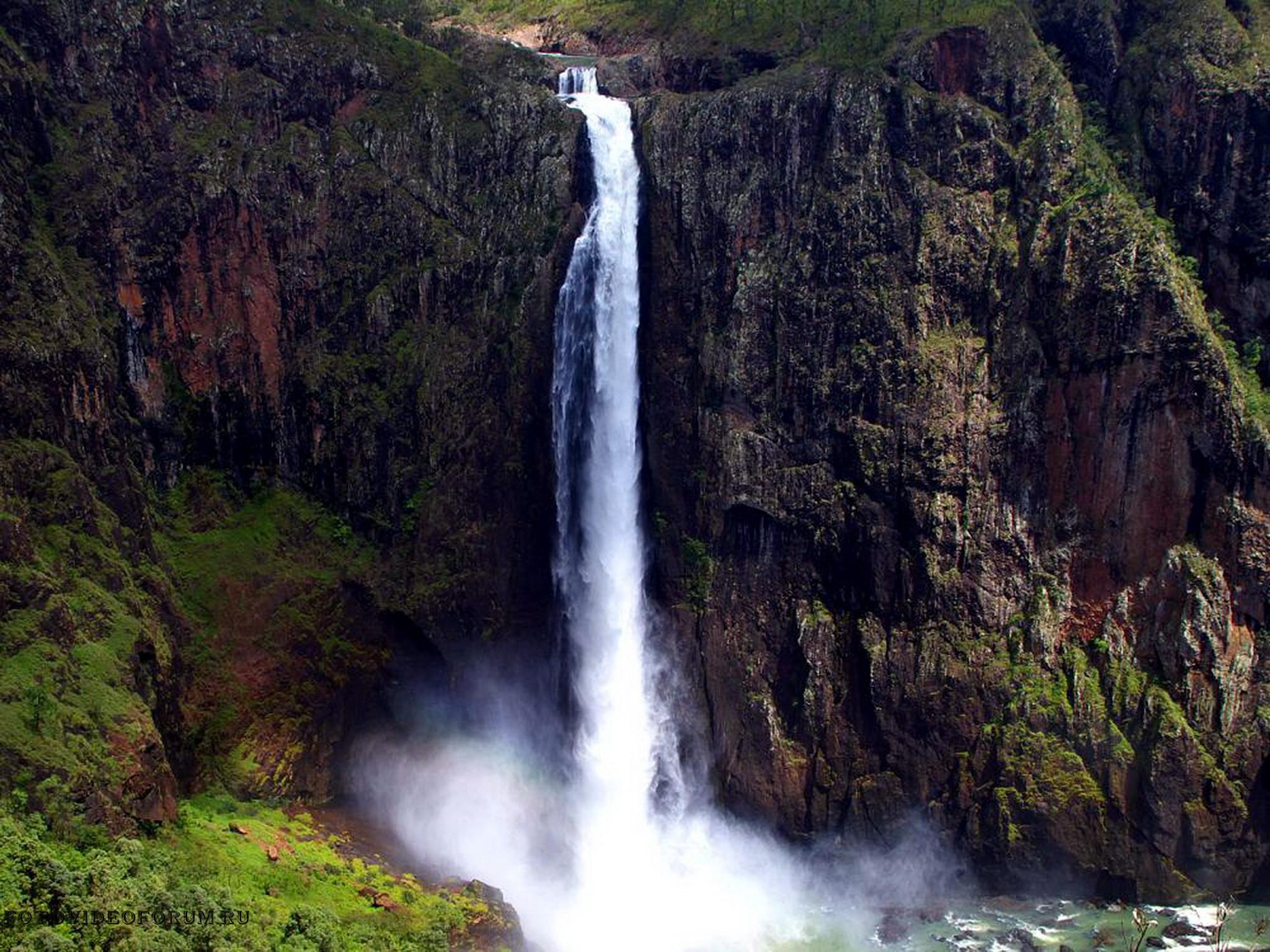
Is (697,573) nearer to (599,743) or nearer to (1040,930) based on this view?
(599,743)

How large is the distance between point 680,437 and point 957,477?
914 cm

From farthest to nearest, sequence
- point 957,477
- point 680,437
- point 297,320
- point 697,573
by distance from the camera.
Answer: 1. point 297,320
2. point 680,437
3. point 697,573
4. point 957,477

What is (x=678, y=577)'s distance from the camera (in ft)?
131

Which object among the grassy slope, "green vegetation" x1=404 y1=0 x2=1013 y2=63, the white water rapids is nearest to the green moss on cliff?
the grassy slope

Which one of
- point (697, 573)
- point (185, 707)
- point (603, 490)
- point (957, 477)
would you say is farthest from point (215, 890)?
point (957, 477)

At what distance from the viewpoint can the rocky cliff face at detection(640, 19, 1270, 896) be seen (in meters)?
34.1

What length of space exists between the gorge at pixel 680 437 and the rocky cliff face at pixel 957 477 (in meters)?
0.13

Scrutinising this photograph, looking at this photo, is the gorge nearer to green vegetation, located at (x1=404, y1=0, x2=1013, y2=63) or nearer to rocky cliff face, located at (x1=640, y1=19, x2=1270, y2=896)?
rocky cliff face, located at (x1=640, y1=19, x2=1270, y2=896)

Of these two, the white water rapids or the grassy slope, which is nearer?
the grassy slope

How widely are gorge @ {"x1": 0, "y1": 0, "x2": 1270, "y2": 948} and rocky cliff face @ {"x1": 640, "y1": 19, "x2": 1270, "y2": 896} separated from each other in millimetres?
129

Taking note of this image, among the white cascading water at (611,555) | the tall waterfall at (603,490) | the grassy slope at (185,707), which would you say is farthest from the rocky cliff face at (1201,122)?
the grassy slope at (185,707)

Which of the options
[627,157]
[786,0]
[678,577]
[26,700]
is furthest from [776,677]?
[786,0]

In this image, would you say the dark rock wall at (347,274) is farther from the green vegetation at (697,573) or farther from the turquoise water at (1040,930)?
the turquoise water at (1040,930)

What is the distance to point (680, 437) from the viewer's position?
131ft
